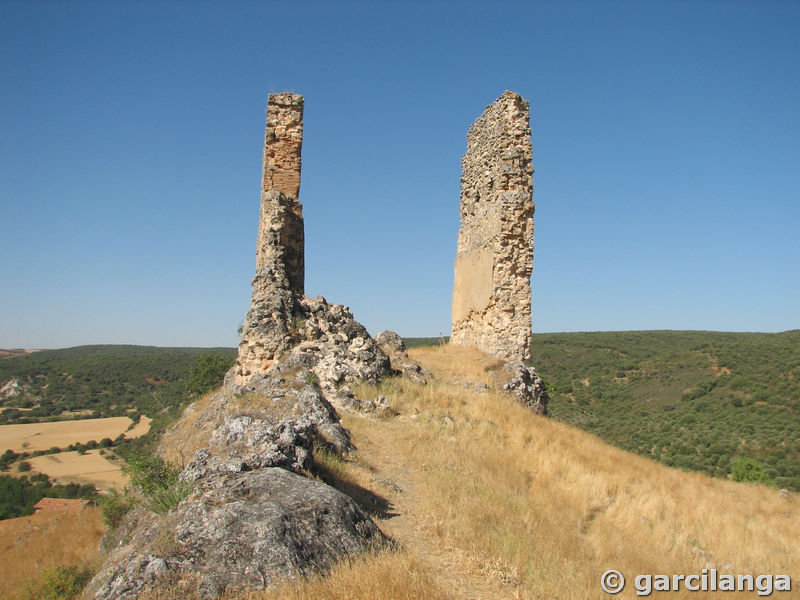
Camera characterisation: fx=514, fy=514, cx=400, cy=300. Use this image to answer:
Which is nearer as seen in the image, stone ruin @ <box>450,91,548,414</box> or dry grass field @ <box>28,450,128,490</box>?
stone ruin @ <box>450,91,548,414</box>

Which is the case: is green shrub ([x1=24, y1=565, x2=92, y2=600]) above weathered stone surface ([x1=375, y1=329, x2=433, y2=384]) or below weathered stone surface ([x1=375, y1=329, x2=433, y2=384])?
below

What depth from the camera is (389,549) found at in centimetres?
367

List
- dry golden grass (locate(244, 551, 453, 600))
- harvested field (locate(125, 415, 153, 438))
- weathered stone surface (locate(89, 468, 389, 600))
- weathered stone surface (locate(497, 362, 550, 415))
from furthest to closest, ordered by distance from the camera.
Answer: harvested field (locate(125, 415, 153, 438)) < weathered stone surface (locate(497, 362, 550, 415)) < weathered stone surface (locate(89, 468, 389, 600)) < dry golden grass (locate(244, 551, 453, 600))

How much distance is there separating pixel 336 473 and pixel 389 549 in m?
1.82

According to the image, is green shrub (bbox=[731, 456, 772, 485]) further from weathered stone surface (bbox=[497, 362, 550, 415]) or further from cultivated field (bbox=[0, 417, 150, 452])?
cultivated field (bbox=[0, 417, 150, 452])

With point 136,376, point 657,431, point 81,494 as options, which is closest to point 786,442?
point 657,431

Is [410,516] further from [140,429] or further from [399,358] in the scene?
[140,429]

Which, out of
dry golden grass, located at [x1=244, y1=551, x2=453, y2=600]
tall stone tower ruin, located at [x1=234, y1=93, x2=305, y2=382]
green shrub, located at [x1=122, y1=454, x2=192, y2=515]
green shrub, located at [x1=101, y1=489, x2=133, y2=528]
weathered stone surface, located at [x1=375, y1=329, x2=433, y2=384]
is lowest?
green shrub, located at [x1=101, y1=489, x2=133, y2=528]

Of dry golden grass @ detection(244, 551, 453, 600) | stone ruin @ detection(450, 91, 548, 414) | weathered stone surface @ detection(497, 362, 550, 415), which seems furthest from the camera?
stone ruin @ detection(450, 91, 548, 414)

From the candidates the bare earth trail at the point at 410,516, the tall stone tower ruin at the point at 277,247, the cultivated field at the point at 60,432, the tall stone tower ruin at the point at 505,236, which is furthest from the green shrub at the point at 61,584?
the cultivated field at the point at 60,432

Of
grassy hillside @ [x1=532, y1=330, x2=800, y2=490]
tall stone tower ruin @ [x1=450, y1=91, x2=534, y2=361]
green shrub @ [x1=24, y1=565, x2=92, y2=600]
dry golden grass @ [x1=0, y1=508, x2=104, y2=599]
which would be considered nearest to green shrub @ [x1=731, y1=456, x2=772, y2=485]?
grassy hillside @ [x1=532, y1=330, x2=800, y2=490]

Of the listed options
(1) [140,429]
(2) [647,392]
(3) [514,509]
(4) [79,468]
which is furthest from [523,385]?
(1) [140,429]

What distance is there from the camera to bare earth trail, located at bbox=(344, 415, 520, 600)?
3801mm

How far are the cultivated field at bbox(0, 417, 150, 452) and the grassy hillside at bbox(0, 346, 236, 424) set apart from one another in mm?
2550
